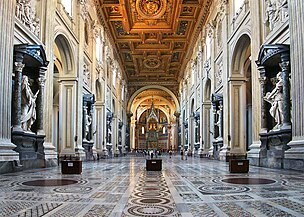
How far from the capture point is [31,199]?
444cm

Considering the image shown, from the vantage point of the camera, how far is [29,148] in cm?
1052

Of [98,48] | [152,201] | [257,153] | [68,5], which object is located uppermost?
[68,5]

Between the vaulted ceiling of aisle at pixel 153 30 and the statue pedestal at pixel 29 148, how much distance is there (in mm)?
13483

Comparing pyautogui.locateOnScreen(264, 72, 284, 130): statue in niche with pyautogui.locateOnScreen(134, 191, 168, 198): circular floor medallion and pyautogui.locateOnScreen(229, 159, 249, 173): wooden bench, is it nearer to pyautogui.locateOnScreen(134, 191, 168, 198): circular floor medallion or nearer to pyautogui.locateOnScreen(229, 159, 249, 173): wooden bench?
pyautogui.locateOnScreen(229, 159, 249, 173): wooden bench

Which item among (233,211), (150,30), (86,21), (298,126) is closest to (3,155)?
(233,211)

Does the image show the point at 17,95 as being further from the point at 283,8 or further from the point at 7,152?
the point at 283,8

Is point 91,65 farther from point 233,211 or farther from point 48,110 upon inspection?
point 233,211

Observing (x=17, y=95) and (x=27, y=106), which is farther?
(x=27, y=106)

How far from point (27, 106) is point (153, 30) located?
719 inches

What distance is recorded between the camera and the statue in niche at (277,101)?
1040cm

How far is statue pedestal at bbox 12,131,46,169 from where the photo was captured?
9805 mm

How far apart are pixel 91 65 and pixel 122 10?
556 cm

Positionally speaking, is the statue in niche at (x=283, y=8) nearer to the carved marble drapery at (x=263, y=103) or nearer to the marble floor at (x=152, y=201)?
Answer: the carved marble drapery at (x=263, y=103)

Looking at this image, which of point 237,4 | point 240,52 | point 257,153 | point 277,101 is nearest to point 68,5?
point 237,4
